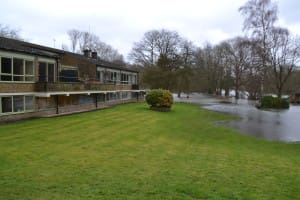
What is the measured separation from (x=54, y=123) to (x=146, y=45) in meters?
47.7

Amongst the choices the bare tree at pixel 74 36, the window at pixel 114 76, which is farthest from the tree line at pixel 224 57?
the window at pixel 114 76

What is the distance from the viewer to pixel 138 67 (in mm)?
65250

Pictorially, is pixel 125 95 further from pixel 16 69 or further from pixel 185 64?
pixel 185 64

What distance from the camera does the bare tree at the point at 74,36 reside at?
7231 centimetres

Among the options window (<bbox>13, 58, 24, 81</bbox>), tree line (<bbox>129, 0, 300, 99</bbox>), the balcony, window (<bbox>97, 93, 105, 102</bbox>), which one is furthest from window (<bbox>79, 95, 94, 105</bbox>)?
tree line (<bbox>129, 0, 300, 99</bbox>)

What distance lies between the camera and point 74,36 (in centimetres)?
7250

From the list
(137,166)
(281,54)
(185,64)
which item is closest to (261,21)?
(281,54)

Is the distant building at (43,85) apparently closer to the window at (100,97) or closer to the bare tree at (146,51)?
the window at (100,97)

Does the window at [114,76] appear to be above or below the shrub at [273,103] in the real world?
above

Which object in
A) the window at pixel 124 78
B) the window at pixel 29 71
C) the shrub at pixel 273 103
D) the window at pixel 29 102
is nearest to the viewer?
the window at pixel 29 102

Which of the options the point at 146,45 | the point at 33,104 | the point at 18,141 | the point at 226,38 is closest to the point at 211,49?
the point at 226,38

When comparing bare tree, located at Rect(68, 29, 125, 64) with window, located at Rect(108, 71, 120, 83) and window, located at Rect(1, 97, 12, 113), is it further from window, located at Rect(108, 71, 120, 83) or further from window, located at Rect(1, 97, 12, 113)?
window, located at Rect(1, 97, 12, 113)

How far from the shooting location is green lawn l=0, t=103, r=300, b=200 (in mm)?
6383

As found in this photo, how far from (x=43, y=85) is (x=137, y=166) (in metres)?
13.4
